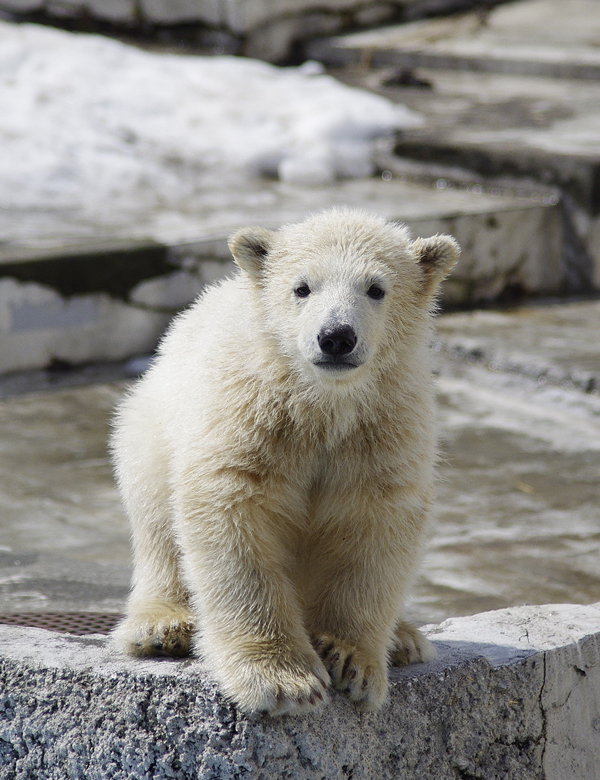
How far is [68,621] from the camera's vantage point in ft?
9.55

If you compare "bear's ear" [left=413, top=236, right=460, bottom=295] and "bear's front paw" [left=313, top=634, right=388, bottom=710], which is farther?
"bear's ear" [left=413, top=236, right=460, bottom=295]

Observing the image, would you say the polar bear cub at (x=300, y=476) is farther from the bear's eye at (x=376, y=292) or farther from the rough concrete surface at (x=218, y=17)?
the rough concrete surface at (x=218, y=17)

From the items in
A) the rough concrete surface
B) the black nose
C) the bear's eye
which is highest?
the rough concrete surface

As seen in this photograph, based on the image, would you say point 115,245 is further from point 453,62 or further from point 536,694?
point 453,62

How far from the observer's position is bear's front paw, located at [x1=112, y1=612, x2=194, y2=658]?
7.22ft

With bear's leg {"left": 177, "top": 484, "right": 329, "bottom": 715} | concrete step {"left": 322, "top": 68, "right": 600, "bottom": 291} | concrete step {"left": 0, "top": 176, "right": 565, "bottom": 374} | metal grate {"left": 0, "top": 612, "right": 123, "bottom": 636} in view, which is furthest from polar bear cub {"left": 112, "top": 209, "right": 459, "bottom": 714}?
concrete step {"left": 322, "top": 68, "right": 600, "bottom": 291}

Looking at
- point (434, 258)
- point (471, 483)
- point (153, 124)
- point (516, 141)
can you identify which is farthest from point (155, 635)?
point (153, 124)

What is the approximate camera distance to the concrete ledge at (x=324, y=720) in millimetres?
2002

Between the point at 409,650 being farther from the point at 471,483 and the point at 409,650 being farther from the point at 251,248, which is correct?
the point at 471,483

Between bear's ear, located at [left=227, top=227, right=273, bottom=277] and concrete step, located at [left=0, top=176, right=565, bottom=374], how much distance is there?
10.1 feet

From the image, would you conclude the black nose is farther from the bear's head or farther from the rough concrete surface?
the rough concrete surface

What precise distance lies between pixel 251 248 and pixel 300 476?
594 millimetres

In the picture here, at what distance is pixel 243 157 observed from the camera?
7.46 meters

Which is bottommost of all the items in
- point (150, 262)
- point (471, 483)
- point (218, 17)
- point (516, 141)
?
point (471, 483)
